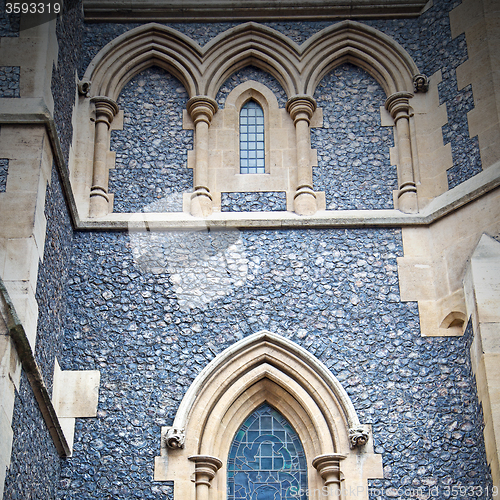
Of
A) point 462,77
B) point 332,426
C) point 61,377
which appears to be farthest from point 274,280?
point 462,77

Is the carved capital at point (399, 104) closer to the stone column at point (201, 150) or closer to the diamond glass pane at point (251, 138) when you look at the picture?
the diamond glass pane at point (251, 138)

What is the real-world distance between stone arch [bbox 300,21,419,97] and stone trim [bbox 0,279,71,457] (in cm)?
525

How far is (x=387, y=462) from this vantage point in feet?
28.3

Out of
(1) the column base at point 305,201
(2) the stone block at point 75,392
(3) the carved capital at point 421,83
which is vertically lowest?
(2) the stone block at point 75,392

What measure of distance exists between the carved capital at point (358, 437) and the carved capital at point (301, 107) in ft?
13.3

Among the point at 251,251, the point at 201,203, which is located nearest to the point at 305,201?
the point at 251,251

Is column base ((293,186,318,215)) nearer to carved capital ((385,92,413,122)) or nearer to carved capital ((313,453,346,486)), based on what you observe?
carved capital ((385,92,413,122))

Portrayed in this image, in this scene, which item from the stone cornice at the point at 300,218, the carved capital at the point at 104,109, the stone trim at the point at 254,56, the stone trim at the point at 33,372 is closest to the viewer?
the stone trim at the point at 33,372

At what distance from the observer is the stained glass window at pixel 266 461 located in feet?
29.1

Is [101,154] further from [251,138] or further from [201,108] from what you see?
[251,138]

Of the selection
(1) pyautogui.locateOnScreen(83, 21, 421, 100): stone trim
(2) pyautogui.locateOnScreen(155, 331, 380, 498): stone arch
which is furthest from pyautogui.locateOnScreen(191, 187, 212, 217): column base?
(2) pyautogui.locateOnScreen(155, 331, 380, 498): stone arch

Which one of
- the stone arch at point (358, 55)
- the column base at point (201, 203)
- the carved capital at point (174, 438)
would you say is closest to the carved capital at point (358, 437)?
the carved capital at point (174, 438)

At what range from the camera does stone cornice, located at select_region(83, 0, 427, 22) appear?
1141cm

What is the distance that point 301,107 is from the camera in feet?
35.8
